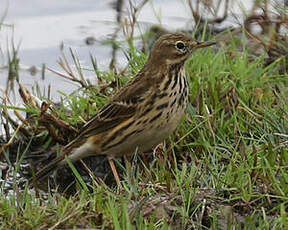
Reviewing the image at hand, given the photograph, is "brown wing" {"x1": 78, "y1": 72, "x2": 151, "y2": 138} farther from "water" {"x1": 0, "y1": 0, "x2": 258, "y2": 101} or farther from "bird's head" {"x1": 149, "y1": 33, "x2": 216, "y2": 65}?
"water" {"x1": 0, "y1": 0, "x2": 258, "y2": 101}

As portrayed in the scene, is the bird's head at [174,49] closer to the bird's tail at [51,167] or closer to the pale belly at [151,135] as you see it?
the pale belly at [151,135]

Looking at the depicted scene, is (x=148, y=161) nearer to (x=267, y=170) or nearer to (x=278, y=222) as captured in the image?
(x=267, y=170)

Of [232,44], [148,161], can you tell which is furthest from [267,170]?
[232,44]

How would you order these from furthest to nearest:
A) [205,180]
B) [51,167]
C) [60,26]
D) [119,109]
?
[60,26] → [51,167] → [119,109] → [205,180]

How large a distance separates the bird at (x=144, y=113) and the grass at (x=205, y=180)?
215 millimetres

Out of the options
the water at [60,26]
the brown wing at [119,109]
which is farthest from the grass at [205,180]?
the water at [60,26]

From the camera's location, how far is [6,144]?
630 cm

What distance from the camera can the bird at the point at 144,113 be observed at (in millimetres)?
5727

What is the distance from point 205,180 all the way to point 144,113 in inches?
33.7

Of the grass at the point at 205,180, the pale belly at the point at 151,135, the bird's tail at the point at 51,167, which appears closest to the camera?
the grass at the point at 205,180

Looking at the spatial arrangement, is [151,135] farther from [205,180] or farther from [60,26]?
[60,26]

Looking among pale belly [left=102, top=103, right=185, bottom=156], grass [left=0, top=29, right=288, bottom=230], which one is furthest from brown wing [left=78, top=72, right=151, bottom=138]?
grass [left=0, top=29, right=288, bottom=230]

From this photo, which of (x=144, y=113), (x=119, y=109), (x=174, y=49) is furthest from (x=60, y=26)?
(x=144, y=113)

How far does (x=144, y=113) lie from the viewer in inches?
227
